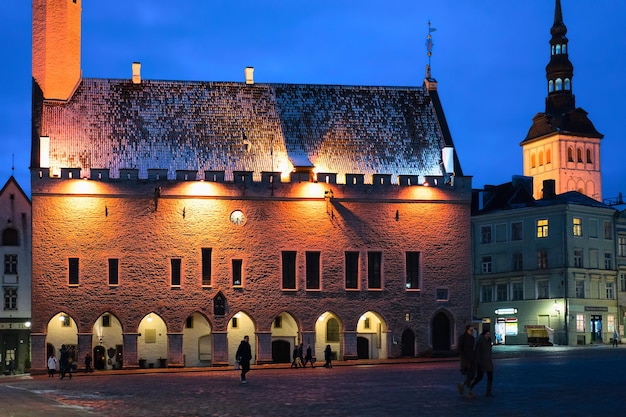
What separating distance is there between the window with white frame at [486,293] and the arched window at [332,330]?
27338 millimetres

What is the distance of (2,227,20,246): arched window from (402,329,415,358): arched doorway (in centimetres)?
2326

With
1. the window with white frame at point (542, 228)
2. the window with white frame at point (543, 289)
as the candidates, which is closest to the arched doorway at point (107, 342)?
the window with white frame at point (543, 289)

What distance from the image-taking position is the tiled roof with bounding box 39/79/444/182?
57625mm

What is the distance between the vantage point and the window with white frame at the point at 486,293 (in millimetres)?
82188

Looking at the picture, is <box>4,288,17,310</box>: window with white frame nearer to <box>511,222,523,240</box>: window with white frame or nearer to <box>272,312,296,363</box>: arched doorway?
<box>272,312,296,363</box>: arched doorway

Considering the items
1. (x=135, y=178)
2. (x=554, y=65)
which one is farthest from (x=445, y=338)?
(x=554, y=65)

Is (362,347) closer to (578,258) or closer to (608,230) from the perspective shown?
(578,258)

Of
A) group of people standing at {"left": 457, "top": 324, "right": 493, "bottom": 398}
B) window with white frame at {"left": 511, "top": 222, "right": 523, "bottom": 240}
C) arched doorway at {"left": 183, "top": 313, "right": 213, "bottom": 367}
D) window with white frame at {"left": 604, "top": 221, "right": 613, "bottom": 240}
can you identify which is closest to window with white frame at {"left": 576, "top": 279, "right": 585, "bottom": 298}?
window with white frame at {"left": 604, "top": 221, "right": 613, "bottom": 240}

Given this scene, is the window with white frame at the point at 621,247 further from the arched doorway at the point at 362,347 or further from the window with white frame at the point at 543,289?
the arched doorway at the point at 362,347

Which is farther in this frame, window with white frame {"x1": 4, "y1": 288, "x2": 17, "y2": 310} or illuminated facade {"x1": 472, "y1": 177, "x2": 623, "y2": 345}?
illuminated facade {"x1": 472, "y1": 177, "x2": 623, "y2": 345}

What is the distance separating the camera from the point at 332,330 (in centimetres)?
5788

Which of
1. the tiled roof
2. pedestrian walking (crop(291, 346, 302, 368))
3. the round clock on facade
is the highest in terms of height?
the tiled roof

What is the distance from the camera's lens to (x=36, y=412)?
79.8 feet

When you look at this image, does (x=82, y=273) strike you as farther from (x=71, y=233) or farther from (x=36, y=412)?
(x=36, y=412)
